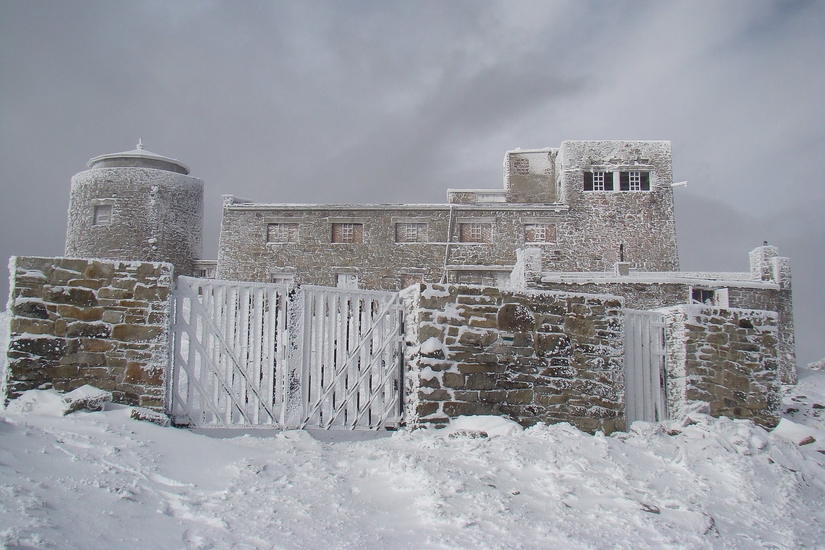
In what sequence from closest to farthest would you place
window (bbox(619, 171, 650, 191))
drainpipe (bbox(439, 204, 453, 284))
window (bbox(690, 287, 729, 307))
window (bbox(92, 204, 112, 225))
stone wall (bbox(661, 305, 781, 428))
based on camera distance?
stone wall (bbox(661, 305, 781, 428)) < window (bbox(690, 287, 729, 307)) < drainpipe (bbox(439, 204, 453, 284)) < window (bbox(92, 204, 112, 225)) < window (bbox(619, 171, 650, 191))

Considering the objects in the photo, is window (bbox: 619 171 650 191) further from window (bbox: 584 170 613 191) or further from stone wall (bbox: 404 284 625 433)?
stone wall (bbox: 404 284 625 433)

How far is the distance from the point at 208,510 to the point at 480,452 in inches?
104

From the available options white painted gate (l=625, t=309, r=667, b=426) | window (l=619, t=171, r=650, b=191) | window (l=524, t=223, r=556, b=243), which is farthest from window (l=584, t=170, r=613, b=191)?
white painted gate (l=625, t=309, r=667, b=426)

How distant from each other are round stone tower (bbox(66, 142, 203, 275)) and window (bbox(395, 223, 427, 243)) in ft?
31.2

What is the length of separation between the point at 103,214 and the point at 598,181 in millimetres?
21017

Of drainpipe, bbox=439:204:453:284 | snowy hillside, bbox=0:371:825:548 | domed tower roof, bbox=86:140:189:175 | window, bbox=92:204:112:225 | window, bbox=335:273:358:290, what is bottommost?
snowy hillside, bbox=0:371:825:548

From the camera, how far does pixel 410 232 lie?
25.9 meters

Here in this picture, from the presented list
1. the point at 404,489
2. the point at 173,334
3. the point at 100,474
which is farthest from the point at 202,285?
the point at 404,489

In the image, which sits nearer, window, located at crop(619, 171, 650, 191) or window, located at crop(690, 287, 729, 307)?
window, located at crop(690, 287, 729, 307)

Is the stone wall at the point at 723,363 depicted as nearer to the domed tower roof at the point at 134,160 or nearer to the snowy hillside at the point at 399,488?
the snowy hillside at the point at 399,488

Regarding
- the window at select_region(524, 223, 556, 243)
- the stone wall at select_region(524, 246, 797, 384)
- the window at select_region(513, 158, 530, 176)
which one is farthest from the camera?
the window at select_region(513, 158, 530, 176)

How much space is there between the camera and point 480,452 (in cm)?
610

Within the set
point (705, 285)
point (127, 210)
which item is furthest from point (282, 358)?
point (127, 210)

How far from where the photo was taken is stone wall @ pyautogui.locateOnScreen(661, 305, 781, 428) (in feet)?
28.4
